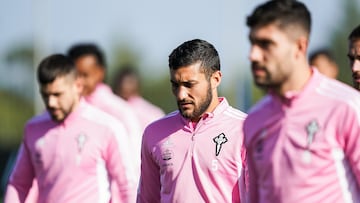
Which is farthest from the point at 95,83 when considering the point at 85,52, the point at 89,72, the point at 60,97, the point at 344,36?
the point at 344,36

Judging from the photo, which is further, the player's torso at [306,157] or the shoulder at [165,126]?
the shoulder at [165,126]

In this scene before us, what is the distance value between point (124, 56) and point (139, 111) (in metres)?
23.3

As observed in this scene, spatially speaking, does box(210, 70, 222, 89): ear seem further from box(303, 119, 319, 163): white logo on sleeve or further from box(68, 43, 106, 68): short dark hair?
box(68, 43, 106, 68): short dark hair

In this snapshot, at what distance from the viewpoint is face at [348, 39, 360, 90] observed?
7559 mm

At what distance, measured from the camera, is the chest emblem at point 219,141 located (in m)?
7.55

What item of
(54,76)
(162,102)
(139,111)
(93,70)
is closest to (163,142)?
(54,76)

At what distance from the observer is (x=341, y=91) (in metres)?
6.09

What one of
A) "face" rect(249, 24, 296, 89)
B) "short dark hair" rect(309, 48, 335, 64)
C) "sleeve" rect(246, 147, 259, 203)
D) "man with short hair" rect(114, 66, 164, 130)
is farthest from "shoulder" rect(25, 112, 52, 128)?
"man with short hair" rect(114, 66, 164, 130)

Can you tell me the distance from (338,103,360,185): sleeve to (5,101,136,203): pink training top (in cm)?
332

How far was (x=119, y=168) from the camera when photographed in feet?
29.9

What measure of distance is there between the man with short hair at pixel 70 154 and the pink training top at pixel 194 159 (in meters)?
1.22

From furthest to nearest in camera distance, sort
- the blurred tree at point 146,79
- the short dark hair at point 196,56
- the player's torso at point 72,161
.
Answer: the blurred tree at point 146,79
the player's torso at point 72,161
the short dark hair at point 196,56

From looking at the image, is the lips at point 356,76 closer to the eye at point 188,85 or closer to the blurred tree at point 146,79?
the eye at point 188,85

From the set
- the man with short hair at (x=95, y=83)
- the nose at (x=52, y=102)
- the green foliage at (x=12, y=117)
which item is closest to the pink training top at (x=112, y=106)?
the man with short hair at (x=95, y=83)
